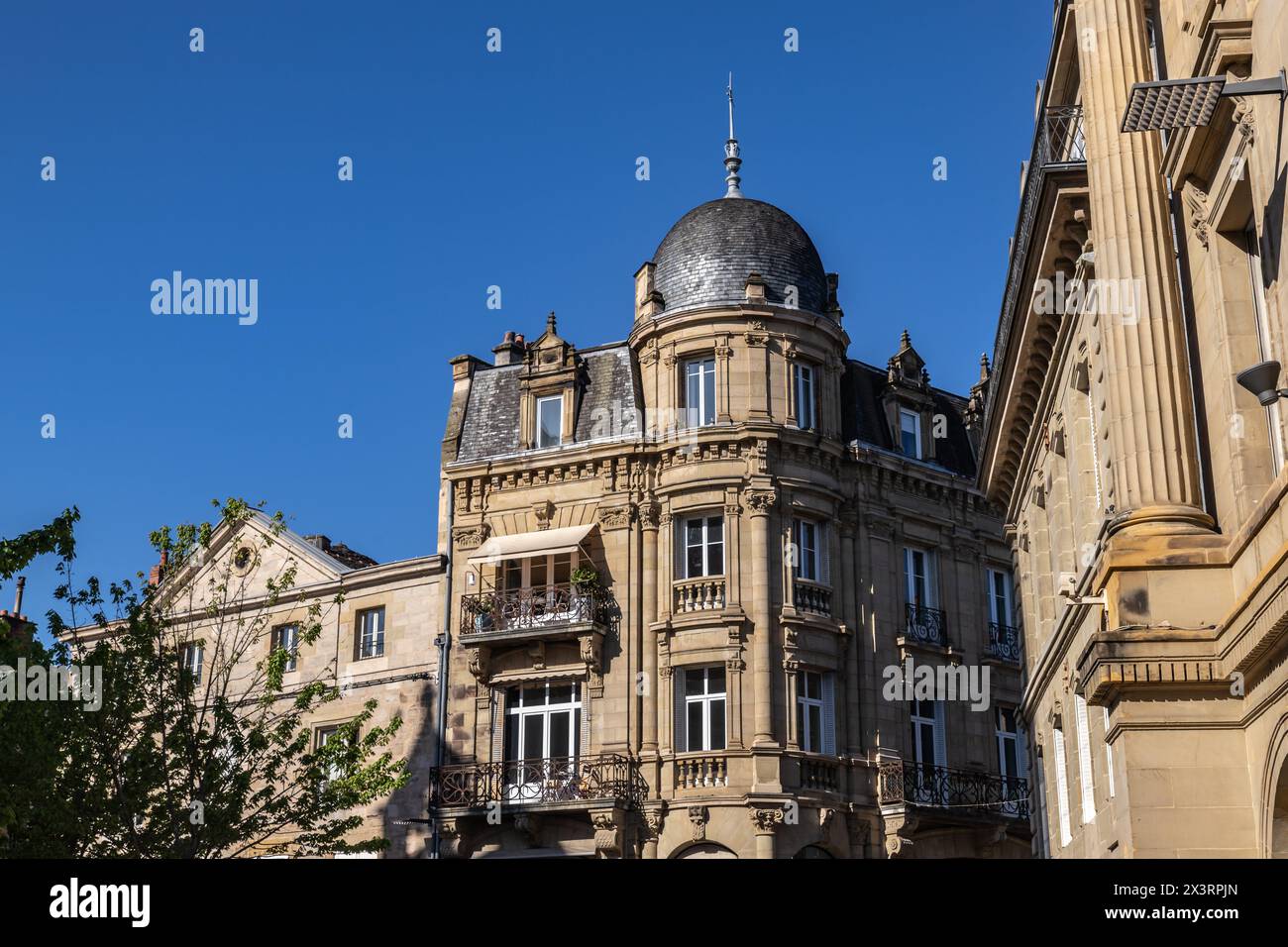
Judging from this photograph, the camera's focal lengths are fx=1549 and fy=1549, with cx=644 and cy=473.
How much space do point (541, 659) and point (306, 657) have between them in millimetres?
7065

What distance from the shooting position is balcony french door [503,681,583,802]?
106ft

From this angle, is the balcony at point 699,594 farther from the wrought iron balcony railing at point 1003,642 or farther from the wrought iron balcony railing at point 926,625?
the wrought iron balcony railing at point 1003,642

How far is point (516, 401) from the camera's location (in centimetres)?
3684

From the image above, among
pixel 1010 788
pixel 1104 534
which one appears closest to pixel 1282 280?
pixel 1104 534

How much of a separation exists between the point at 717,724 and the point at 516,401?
31.3 ft

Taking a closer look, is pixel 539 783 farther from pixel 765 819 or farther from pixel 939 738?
pixel 939 738

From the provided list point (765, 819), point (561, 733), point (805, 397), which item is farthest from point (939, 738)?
point (561, 733)

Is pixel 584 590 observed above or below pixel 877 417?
below

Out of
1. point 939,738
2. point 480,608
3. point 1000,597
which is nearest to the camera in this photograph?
point 480,608

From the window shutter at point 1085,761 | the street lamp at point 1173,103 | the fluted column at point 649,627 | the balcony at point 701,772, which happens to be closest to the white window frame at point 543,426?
the fluted column at point 649,627

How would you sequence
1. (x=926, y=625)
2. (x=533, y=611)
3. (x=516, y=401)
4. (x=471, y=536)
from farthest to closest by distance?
(x=516, y=401), (x=471, y=536), (x=926, y=625), (x=533, y=611)

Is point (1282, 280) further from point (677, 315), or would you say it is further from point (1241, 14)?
point (677, 315)
